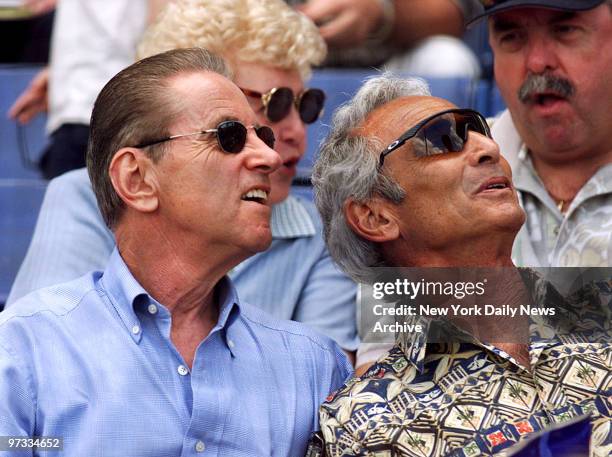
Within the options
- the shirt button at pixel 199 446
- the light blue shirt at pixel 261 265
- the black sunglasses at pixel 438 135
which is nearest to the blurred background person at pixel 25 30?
the light blue shirt at pixel 261 265

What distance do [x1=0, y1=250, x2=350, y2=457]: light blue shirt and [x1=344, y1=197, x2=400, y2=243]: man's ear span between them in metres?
0.32

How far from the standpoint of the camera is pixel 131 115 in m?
2.51

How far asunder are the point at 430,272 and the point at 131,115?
76 centimetres

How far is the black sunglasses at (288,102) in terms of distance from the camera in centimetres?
327

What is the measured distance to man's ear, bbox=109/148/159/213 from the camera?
98.5 inches

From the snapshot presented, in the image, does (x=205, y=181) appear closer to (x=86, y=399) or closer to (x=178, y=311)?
(x=178, y=311)

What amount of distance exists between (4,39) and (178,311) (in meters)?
2.69

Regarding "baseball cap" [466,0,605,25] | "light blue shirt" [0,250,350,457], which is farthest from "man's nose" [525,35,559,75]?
"light blue shirt" [0,250,350,457]

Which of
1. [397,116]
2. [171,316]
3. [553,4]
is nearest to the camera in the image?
[171,316]

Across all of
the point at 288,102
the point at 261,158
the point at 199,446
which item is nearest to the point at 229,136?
the point at 261,158

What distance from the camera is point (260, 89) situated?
3281mm

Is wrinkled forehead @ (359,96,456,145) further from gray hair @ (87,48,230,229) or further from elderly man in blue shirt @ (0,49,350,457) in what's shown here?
gray hair @ (87,48,230,229)

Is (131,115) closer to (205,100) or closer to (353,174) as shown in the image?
(205,100)

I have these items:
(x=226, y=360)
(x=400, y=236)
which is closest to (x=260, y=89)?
(x=400, y=236)
